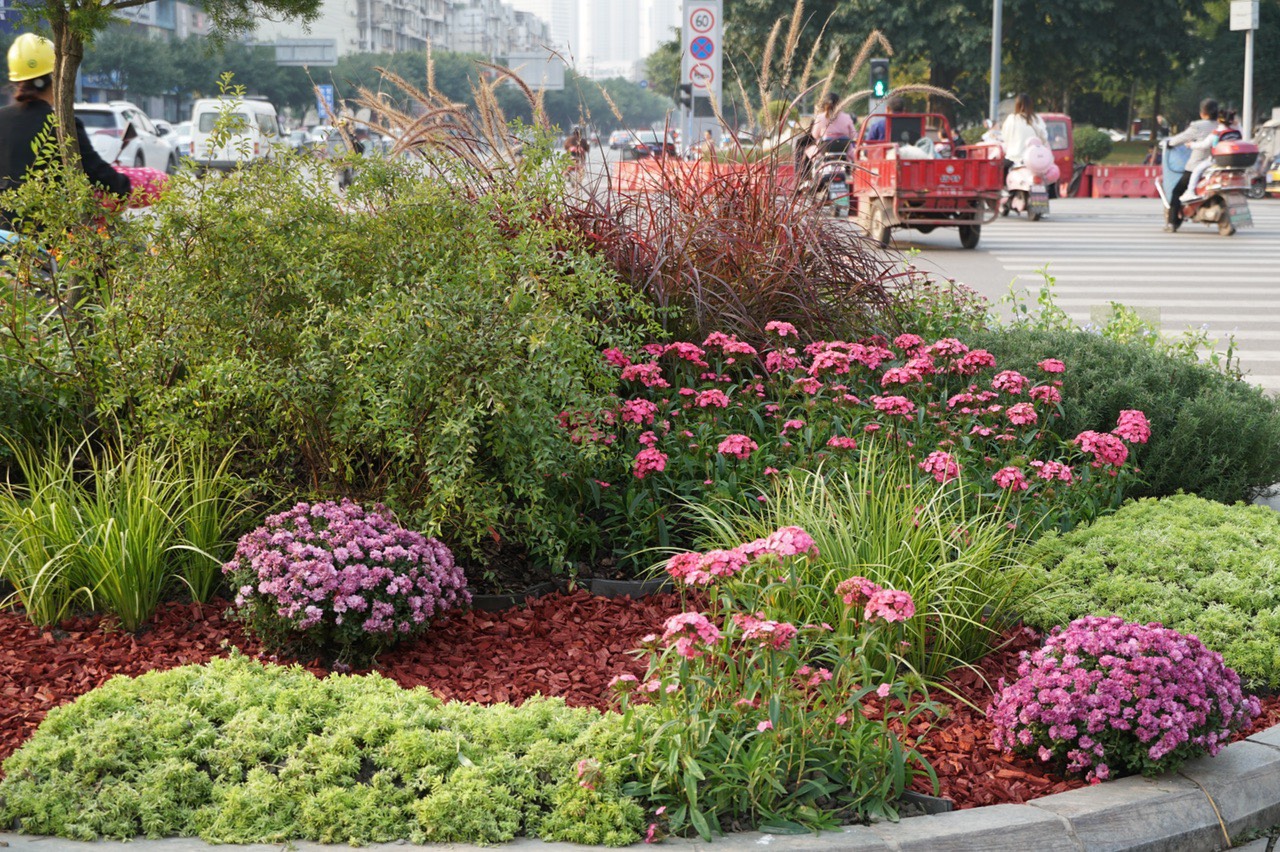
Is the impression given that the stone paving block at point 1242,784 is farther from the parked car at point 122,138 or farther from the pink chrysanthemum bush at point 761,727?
the parked car at point 122,138

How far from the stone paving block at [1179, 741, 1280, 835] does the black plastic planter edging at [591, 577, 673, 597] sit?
1869 millimetres

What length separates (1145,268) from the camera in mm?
16062

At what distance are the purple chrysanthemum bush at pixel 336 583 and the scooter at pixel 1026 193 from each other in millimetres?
20980

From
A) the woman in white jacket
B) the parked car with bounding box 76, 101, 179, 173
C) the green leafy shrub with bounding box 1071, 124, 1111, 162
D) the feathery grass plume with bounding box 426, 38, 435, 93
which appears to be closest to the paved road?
the woman in white jacket

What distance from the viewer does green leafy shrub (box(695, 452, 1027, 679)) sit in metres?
4.08

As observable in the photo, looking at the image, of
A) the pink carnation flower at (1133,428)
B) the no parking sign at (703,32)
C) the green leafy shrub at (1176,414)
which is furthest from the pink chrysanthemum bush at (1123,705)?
the no parking sign at (703,32)

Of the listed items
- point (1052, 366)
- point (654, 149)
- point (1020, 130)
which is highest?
point (1020, 130)

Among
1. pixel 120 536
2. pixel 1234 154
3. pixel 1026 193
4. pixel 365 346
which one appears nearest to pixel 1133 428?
pixel 365 346

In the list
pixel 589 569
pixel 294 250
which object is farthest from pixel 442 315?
pixel 589 569

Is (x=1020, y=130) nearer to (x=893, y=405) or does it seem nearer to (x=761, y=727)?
(x=893, y=405)

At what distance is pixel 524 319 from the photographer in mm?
4609

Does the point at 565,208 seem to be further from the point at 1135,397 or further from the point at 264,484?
the point at 1135,397

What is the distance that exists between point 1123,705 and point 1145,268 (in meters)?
13.7

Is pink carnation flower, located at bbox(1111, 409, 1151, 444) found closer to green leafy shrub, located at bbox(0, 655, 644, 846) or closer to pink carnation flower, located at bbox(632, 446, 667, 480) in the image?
pink carnation flower, located at bbox(632, 446, 667, 480)
